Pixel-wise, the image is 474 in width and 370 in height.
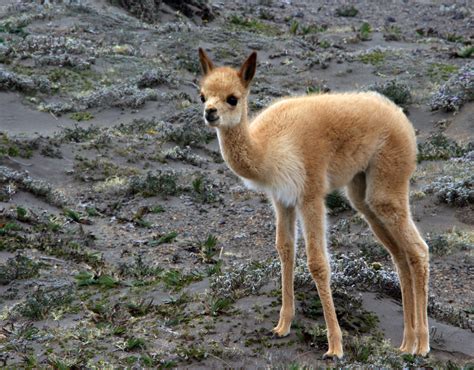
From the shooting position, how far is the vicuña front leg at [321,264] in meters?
6.38

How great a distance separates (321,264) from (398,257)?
1.08 meters

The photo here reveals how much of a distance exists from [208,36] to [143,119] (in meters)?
8.18

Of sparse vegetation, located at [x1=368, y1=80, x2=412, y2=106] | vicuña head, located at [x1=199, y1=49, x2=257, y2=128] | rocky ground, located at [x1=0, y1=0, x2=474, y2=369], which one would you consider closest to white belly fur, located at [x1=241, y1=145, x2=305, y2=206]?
vicuña head, located at [x1=199, y1=49, x2=257, y2=128]

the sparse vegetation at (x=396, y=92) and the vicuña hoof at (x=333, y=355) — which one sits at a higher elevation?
the vicuña hoof at (x=333, y=355)

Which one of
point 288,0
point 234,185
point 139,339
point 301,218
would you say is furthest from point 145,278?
point 288,0

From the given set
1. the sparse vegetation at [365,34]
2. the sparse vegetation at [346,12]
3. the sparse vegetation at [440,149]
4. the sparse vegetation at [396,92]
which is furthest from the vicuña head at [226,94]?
the sparse vegetation at [346,12]

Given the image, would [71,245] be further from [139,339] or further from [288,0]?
[288,0]

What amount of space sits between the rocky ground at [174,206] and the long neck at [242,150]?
1634 millimetres

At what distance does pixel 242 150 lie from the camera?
20.9 ft

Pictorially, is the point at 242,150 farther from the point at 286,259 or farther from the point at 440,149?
the point at 440,149

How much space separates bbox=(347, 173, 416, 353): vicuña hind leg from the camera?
22.5 ft

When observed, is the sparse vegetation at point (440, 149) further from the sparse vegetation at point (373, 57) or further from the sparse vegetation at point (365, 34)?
the sparse vegetation at point (365, 34)

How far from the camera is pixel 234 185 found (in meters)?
13.3

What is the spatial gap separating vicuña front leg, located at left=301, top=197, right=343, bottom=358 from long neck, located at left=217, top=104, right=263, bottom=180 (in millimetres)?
623
